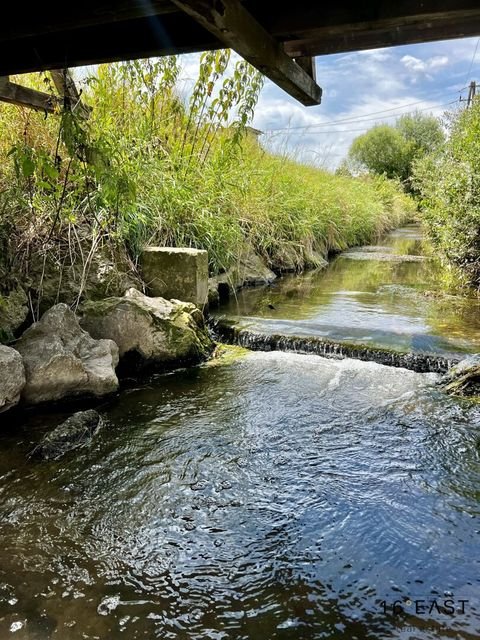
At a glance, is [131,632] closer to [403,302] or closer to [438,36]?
[438,36]

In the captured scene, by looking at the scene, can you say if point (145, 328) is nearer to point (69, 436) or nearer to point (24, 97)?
point (69, 436)

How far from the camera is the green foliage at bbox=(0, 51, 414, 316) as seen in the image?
13.1ft

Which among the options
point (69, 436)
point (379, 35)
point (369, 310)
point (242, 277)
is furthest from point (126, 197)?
point (242, 277)

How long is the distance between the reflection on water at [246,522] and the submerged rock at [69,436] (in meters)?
0.09

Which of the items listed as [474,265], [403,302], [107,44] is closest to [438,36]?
[107,44]

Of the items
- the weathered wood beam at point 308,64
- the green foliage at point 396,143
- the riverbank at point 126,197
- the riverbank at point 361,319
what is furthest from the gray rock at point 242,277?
the green foliage at point 396,143

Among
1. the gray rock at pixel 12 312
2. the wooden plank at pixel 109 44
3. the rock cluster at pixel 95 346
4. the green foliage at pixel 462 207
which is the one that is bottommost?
the rock cluster at pixel 95 346

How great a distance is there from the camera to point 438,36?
2.40m

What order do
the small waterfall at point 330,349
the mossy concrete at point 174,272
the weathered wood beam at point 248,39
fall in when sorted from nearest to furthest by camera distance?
the weathered wood beam at point 248,39 → the small waterfall at point 330,349 → the mossy concrete at point 174,272

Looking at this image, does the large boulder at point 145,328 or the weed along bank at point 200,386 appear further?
the large boulder at point 145,328

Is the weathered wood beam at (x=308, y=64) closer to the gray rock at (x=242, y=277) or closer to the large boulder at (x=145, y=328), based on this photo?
the large boulder at (x=145, y=328)

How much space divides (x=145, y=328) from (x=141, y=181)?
211cm

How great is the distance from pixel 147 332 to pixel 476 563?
3.01 meters

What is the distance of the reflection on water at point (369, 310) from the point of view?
4.79 m
